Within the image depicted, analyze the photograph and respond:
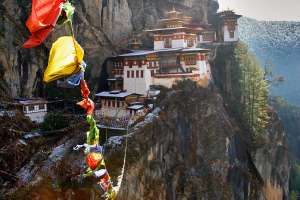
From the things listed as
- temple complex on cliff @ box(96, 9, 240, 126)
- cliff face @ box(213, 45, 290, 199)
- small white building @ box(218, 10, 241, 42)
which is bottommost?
cliff face @ box(213, 45, 290, 199)

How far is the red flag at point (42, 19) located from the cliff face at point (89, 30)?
112 feet

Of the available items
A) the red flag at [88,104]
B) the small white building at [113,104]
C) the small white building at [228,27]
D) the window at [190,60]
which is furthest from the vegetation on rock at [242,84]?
the red flag at [88,104]

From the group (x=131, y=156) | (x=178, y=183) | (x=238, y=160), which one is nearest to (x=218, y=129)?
(x=238, y=160)

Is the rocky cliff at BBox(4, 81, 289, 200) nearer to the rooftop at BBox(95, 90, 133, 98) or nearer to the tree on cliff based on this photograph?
the tree on cliff

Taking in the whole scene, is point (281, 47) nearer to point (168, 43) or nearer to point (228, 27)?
point (228, 27)

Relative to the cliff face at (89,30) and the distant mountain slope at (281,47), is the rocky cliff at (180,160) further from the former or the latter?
the distant mountain slope at (281,47)

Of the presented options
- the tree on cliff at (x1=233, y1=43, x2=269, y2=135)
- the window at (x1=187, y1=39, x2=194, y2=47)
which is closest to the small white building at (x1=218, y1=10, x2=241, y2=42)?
the tree on cliff at (x1=233, y1=43, x2=269, y2=135)

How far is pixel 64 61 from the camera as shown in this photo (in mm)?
5805

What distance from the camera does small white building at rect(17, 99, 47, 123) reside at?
37.5 meters

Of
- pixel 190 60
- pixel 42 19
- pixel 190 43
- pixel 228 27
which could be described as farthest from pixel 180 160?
pixel 42 19

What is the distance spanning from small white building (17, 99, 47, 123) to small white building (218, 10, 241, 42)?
26215mm

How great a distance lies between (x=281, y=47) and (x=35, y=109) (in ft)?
372

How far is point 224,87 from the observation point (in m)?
53.4

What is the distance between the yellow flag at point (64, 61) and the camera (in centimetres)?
576
